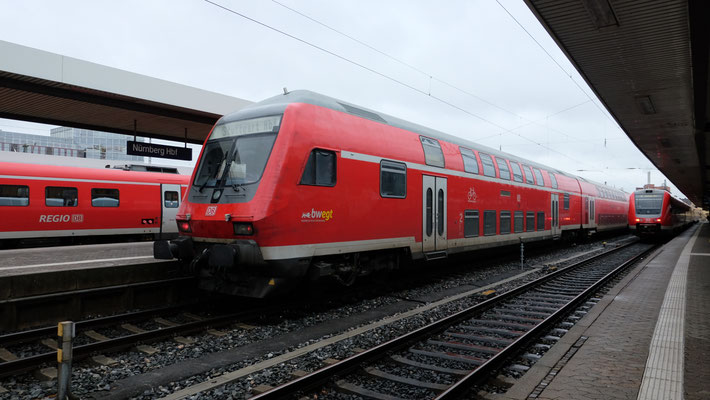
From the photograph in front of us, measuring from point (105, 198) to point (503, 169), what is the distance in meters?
13.0

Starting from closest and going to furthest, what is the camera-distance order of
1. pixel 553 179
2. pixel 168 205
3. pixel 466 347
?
pixel 466 347, pixel 168 205, pixel 553 179

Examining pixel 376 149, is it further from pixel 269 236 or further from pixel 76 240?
pixel 76 240

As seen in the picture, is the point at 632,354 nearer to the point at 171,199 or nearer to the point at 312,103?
the point at 312,103

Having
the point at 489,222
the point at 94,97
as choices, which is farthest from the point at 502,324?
the point at 94,97

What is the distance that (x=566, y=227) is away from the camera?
1919 cm

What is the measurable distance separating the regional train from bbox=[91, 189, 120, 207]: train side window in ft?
29.7

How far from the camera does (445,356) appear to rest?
17.9ft

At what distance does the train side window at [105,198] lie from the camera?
591 inches

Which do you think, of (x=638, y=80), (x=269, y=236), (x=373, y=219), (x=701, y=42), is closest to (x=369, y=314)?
(x=373, y=219)

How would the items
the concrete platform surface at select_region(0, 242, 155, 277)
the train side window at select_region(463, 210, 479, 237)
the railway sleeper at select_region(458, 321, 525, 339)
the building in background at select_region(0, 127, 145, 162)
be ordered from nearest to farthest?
the railway sleeper at select_region(458, 321, 525, 339)
the concrete platform surface at select_region(0, 242, 155, 277)
the train side window at select_region(463, 210, 479, 237)
the building in background at select_region(0, 127, 145, 162)

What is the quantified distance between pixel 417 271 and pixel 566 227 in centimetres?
1041

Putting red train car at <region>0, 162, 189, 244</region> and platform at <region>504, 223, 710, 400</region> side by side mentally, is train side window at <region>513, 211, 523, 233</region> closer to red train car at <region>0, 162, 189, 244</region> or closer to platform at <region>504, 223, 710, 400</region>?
platform at <region>504, 223, 710, 400</region>

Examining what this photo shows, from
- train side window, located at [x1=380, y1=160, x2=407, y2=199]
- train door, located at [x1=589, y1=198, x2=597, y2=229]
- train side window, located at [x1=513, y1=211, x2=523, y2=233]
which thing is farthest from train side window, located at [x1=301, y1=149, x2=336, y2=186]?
Result: train door, located at [x1=589, y1=198, x2=597, y2=229]

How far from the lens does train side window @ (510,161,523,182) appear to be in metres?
14.5
